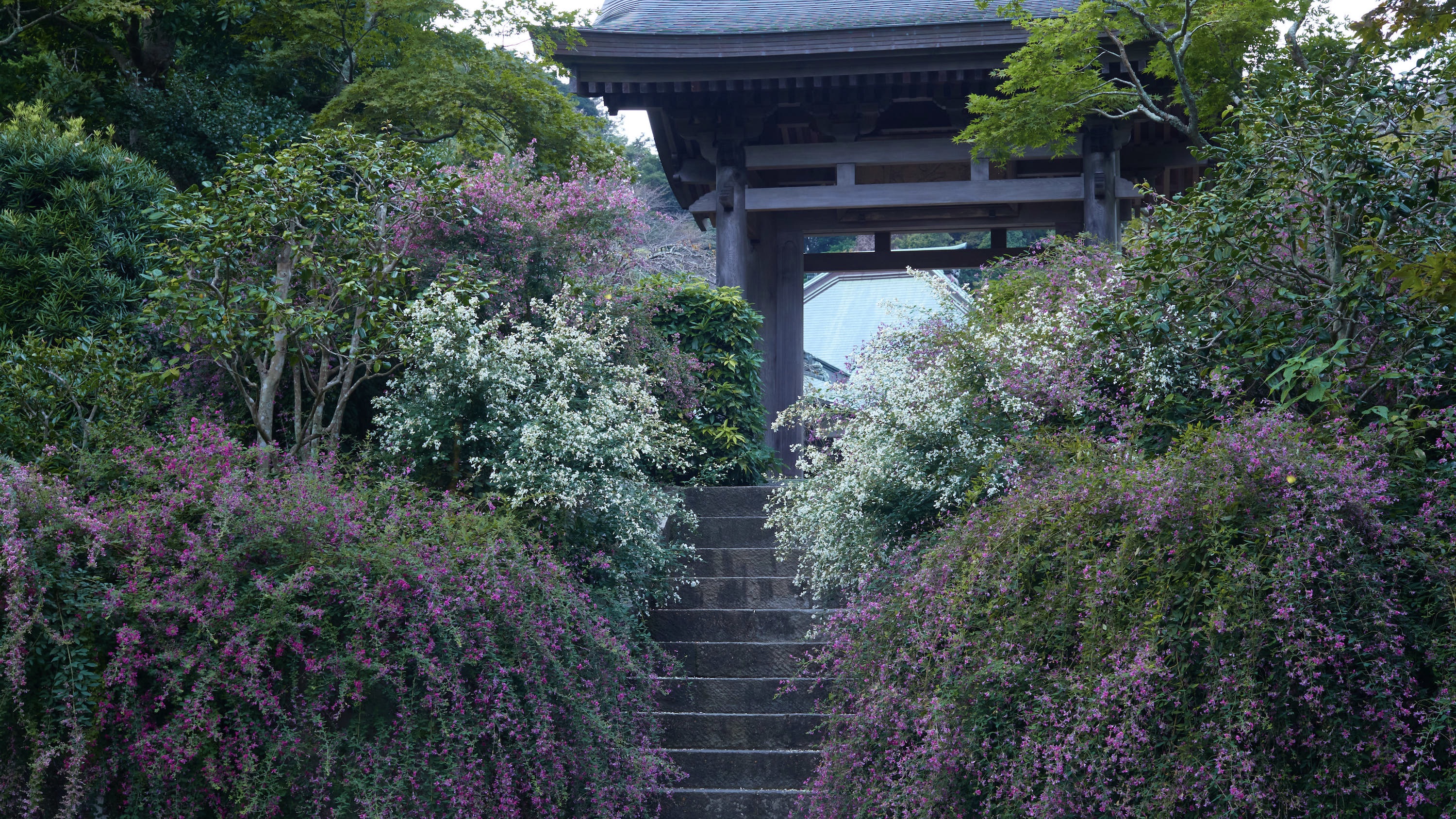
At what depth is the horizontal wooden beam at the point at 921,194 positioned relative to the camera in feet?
30.2

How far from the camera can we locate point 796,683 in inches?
198

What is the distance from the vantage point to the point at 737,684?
16.5 feet

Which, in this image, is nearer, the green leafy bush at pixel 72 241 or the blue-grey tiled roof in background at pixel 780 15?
the green leafy bush at pixel 72 241

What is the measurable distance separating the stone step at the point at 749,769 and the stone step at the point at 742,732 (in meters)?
0.13

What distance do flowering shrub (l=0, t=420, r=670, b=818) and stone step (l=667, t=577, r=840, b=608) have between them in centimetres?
154

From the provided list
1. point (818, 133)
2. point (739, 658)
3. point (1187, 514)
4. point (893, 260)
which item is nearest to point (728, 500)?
point (739, 658)

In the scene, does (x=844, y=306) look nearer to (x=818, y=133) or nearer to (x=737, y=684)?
(x=818, y=133)

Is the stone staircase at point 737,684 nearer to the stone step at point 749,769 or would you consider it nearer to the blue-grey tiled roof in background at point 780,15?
the stone step at point 749,769

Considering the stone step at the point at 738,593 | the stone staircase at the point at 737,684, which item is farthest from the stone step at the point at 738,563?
the stone step at the point at 738,593

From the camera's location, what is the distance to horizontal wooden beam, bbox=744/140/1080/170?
930 centimetres

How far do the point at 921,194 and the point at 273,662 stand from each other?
278 inches

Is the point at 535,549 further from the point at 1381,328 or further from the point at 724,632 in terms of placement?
the point at 1381,328

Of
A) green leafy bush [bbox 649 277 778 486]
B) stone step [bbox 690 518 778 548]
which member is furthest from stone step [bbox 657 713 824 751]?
green leafy bush [bbox 649 277 778 486]

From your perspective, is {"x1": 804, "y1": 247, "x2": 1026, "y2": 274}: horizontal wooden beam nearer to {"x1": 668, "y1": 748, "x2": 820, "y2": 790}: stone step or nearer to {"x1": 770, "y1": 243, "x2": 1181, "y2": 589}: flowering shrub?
{"x1": 770, "y1": 243, "x2": 1181, "y2": 589}: flowering shrub
